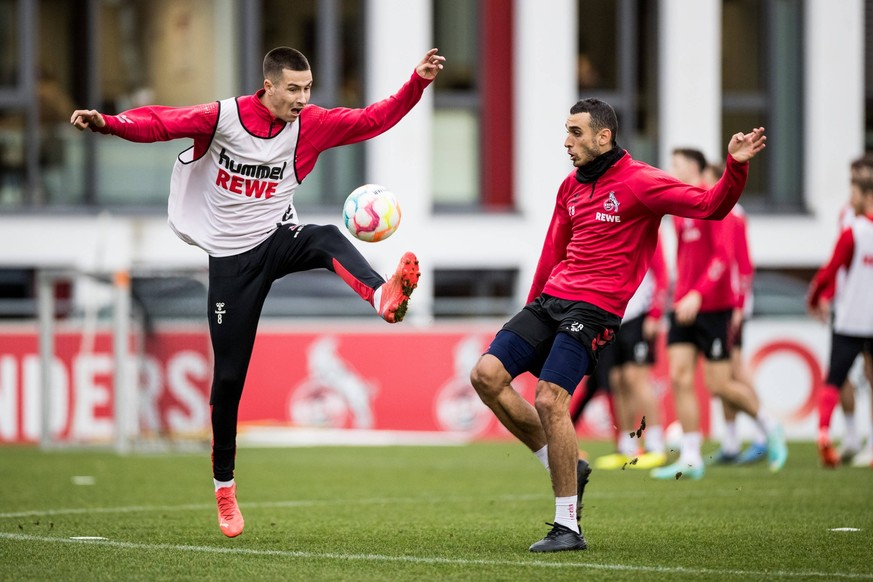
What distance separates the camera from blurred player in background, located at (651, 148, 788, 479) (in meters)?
12.3

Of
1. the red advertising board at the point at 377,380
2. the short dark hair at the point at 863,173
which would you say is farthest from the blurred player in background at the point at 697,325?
the red advertising board at the point at 377,380

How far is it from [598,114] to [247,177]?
1.89 m

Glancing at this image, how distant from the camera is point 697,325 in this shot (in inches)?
501

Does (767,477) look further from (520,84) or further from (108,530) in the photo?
(520,84)

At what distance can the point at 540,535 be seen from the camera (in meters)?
8.03

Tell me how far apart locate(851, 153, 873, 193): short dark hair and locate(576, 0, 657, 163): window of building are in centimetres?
1295

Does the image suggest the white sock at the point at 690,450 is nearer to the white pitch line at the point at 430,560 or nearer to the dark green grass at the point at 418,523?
the dark green grass at the point at 418,523

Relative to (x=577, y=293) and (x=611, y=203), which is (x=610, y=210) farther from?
(x=577, y=293)

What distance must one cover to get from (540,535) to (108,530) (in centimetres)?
237

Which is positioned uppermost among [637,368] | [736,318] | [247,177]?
[247,177]

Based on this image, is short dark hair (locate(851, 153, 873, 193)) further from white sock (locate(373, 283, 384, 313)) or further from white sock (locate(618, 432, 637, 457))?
white sock (locate(373, 283, 384, 313))

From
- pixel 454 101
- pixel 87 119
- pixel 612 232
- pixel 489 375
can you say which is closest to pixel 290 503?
pixel 489 375

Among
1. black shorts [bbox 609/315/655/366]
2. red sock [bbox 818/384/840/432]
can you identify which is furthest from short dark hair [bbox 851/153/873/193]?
black shorts [bbox 609/315/655/366]

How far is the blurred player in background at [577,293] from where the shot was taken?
23.9 ft
